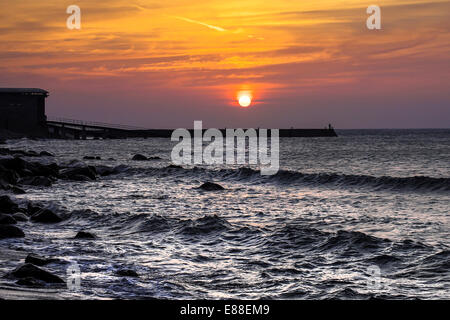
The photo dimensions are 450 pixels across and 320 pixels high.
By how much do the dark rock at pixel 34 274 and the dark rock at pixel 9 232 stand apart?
15.4 ft

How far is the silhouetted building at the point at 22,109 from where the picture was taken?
9656 cm

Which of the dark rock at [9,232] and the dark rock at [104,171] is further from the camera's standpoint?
the dark rock at [104,171]

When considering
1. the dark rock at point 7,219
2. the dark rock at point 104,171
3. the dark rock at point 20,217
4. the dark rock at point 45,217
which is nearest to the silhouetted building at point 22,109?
the dark rock at point 104,171

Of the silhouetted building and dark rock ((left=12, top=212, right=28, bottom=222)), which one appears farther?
the silhouetted building

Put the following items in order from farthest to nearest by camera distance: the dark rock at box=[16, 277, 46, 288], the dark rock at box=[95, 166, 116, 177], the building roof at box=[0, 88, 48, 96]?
the building roof at box=[0, 88, 48, 96] → the dark rock at box=[95, 166, 116, 177] → the dark rock at box=[16, 277, 46, 288]

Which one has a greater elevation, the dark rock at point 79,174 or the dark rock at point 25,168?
the dark rock at point 25,168

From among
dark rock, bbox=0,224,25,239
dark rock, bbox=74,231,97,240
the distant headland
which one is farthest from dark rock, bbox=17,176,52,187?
the distant headland

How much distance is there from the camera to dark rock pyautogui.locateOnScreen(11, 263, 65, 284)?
9766 mm

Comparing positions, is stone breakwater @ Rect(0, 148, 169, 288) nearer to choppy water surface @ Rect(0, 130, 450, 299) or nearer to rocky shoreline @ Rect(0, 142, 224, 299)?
rocky shoreline @ Rect(0, 142, 224, 299)

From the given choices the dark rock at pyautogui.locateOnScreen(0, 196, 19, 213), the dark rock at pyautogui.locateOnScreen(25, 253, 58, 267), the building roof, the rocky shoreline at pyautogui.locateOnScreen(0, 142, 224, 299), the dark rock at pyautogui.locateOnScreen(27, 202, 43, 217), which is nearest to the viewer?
the rocky shoreline at pyautogui.locateOnScreen(0, 142, 224, 299)

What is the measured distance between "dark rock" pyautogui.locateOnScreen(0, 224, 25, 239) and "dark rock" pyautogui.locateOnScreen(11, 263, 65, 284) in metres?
4.70
